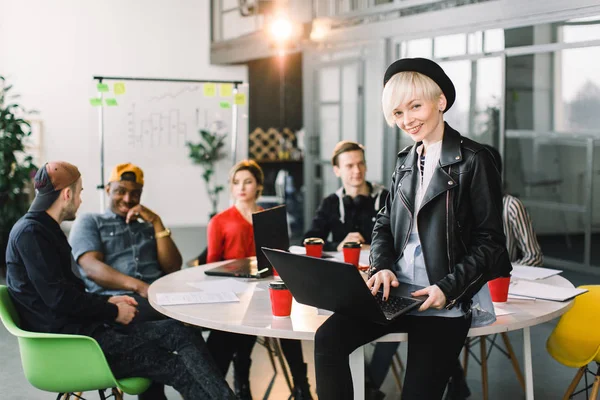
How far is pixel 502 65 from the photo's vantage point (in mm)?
5867

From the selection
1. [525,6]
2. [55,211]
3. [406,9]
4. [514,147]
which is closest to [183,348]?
[55,211]

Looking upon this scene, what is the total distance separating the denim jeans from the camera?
2.50 m

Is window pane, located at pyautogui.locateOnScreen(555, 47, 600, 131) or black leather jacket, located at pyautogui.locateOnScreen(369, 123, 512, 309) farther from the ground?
window pane, located at pyautogui.locateOnScreen(555, 47, 600, 131)

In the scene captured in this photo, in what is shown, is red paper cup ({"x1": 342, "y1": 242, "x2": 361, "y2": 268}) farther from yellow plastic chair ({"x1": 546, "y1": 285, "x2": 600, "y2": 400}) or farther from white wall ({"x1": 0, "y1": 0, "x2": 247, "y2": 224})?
white wall ({"x1": 0, "y1": 0, "x2": 247, "y2": 224})

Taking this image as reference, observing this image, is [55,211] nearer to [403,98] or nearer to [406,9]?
[403,98]

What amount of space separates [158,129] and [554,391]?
4769 mm

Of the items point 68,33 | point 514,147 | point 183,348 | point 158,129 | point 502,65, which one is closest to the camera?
point 183,348

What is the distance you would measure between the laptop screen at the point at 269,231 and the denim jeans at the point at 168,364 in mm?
488

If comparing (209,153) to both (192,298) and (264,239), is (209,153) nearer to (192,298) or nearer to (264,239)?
(264,239)

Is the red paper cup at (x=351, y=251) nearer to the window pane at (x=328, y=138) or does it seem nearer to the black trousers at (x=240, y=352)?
the black trousers at (x=240, y=352)

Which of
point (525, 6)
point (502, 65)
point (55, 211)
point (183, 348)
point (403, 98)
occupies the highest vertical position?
point (525, 6)

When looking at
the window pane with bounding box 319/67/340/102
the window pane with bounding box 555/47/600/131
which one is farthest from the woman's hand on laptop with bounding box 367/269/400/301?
the window pane with bounding box 319/67/340/102

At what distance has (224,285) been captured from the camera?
2.83 m

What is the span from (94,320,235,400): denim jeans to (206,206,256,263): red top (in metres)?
1.05
